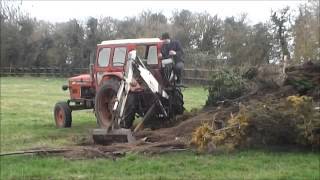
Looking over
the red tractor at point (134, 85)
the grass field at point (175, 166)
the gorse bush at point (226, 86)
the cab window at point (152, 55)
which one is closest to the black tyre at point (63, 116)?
the red tractor at point (134, 85)

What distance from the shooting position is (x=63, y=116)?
1748cm

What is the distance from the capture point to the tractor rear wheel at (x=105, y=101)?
46.7ft

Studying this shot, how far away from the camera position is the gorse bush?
14.1m

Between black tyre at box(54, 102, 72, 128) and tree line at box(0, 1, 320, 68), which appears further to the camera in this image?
tree line at box(0, 1, 320, 68)

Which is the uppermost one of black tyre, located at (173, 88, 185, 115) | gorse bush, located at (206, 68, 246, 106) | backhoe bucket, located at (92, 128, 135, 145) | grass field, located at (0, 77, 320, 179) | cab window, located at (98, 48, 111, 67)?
cab window, located at (98, 48, 111, 67)

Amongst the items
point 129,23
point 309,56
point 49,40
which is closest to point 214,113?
point 309,56

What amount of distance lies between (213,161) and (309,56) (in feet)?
89.6

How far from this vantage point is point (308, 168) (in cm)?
880

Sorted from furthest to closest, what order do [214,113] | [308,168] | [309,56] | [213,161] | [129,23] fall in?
1. [129,23]
2. [309,56]
3. [214,113]
4. [213,161]
5. [308,168]

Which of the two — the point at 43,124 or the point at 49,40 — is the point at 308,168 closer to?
the point at 43,124

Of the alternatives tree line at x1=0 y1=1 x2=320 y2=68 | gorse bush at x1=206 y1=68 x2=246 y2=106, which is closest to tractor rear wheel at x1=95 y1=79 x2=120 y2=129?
gorse bush at x1=206 y1=68 x2=246 y2=106

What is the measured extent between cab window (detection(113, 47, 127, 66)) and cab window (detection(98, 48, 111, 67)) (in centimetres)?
24

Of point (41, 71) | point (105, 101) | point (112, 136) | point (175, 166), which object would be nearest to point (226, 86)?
point (105, 101)

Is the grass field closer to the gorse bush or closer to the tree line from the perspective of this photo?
the gorse bush
